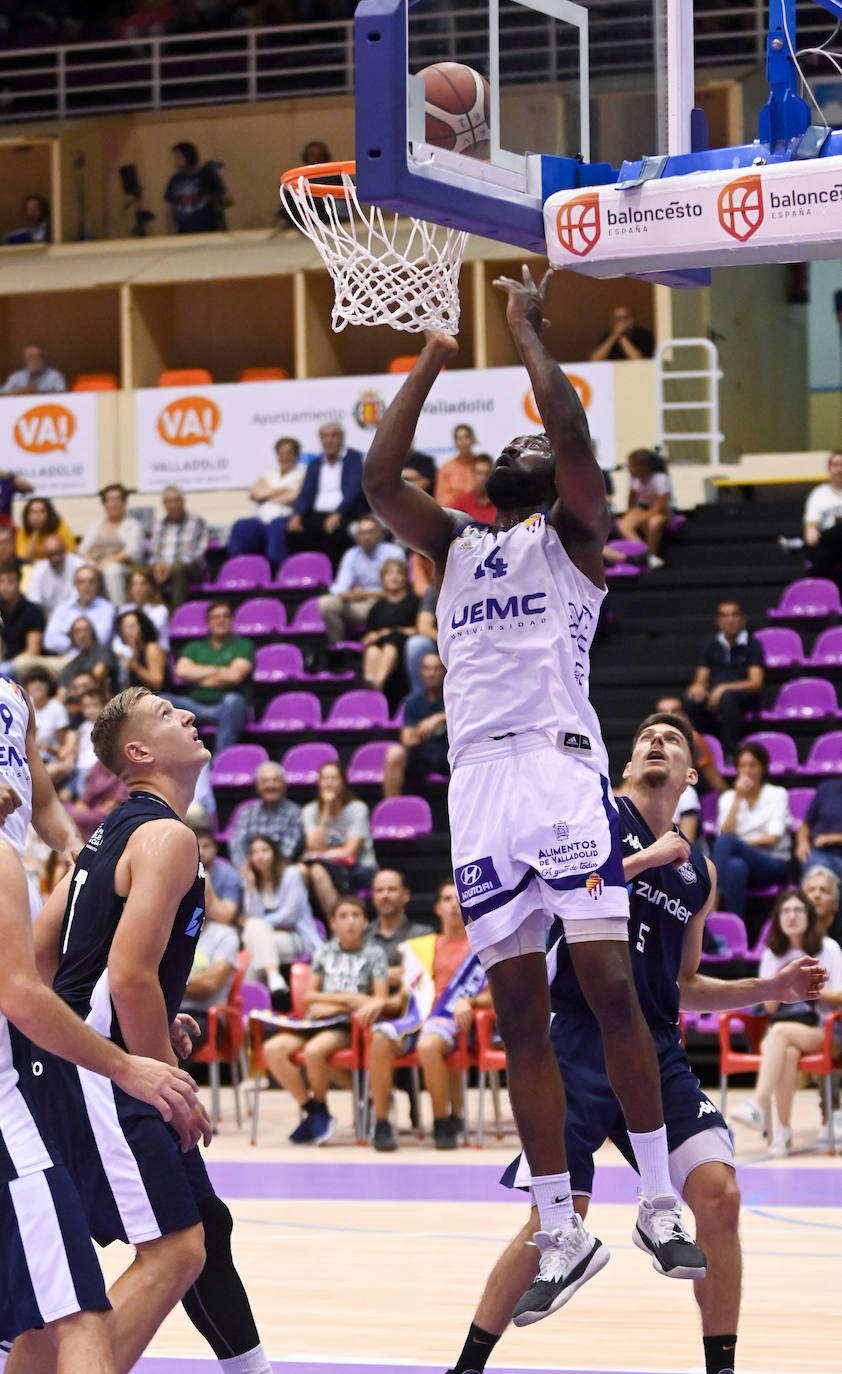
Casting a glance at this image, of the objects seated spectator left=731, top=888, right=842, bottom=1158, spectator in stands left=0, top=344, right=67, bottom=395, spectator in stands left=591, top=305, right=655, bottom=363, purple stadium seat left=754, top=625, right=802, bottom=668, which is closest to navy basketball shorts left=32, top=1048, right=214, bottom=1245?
seated spectator left=731, top=888, right=842, bottom=1158

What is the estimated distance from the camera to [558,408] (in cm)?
492

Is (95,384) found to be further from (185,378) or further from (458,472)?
(458,472)

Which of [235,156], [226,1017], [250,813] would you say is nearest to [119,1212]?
[226,1017]

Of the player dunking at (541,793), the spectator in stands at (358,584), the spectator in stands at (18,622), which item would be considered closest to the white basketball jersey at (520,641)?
the player dunking at (541,793)

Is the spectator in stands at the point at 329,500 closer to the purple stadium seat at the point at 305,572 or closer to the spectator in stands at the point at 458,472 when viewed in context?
the purple stadium seat at the point at 305,572

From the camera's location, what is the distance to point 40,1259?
3.95 meters

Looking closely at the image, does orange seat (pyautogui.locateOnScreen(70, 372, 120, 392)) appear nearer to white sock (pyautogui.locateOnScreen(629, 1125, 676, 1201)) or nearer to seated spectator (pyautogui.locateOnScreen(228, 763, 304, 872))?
seated spectator (pyautogui.locateOnScreen(228, 763, 304, 872))

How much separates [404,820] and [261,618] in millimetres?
2863

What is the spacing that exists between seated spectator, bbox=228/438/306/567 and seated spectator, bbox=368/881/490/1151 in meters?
5.99

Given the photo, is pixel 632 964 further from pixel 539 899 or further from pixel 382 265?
pixel 382 265

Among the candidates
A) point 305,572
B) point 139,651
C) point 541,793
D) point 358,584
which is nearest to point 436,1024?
point 139,651

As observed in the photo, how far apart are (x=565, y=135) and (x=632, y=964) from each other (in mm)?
2311

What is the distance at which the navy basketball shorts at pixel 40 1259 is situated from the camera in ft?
13.0

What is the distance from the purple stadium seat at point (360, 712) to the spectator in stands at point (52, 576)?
292 centimetres
